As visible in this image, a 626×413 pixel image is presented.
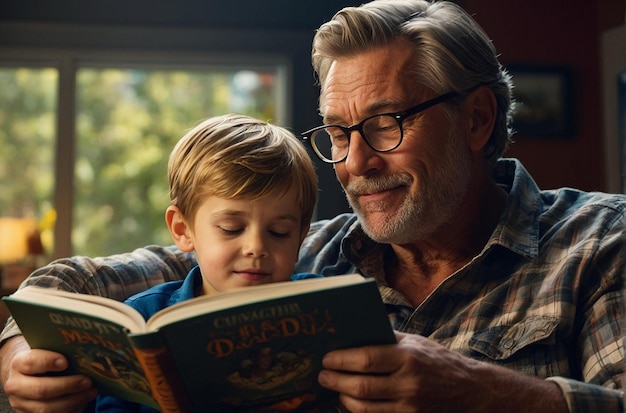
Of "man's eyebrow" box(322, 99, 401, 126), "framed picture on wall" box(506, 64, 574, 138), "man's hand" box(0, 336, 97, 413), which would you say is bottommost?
"man's hand" box(0, 336, 97, 413)

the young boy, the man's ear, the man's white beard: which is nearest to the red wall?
the man's ear

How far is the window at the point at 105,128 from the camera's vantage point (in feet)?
17.8

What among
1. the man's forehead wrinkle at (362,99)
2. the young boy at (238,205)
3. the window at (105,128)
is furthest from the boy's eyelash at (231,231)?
the window at (105,128)

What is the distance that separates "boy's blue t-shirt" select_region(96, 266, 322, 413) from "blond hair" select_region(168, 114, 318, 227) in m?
0.13

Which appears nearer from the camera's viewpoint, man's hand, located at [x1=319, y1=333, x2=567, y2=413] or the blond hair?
man's hand, located at [x1=319, y1=333, x2=567, y2=413]

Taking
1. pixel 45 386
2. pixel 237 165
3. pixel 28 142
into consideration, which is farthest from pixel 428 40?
pixel 28 142

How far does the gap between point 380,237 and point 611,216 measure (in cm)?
49

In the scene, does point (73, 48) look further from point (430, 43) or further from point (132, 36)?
point (430, 43)

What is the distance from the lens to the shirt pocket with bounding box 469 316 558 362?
1.54 meters

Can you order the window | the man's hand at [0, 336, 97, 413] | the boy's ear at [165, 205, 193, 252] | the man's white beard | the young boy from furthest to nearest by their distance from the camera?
the window
the man's white beard
the boy's ear at [165, 205, 193, 252]
the young boy
the man's hand at [0, 336, 97, 413]

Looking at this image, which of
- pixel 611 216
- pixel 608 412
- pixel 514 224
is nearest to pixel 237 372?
pixel 608 412

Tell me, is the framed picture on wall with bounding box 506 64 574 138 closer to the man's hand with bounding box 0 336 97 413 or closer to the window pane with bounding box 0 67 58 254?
the window pane with bounding box 0 67 58 254

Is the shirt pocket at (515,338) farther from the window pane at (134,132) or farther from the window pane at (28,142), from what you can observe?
the window pane at (28,142)

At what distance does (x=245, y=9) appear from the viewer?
5465 millimetres
